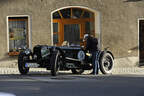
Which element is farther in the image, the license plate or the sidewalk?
the sidewalk

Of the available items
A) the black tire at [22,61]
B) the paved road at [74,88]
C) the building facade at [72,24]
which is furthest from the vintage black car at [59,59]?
the building facade at [72,24]

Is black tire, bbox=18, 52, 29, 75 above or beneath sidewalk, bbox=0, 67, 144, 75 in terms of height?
above

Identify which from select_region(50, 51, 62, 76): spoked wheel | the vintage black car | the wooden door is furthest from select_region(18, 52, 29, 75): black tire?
the wooden door

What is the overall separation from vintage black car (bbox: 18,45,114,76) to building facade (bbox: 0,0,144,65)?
3.58 m

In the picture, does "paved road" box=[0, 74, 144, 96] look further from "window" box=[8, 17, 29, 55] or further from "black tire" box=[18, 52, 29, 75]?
"window" box=[8, 17, 29, 55]

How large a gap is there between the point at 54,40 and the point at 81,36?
1336 millimetres

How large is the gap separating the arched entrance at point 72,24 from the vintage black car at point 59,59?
12.3ft

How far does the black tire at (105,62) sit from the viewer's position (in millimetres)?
12681

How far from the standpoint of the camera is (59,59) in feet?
38.6

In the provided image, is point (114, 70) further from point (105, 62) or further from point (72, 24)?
point (72, 24)

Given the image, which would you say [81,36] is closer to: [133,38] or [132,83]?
[133,38]

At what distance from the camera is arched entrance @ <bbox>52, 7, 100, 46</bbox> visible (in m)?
16.6

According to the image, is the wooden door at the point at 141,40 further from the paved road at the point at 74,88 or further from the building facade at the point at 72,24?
the paved road at the point at 74,88

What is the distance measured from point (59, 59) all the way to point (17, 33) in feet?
17.3
